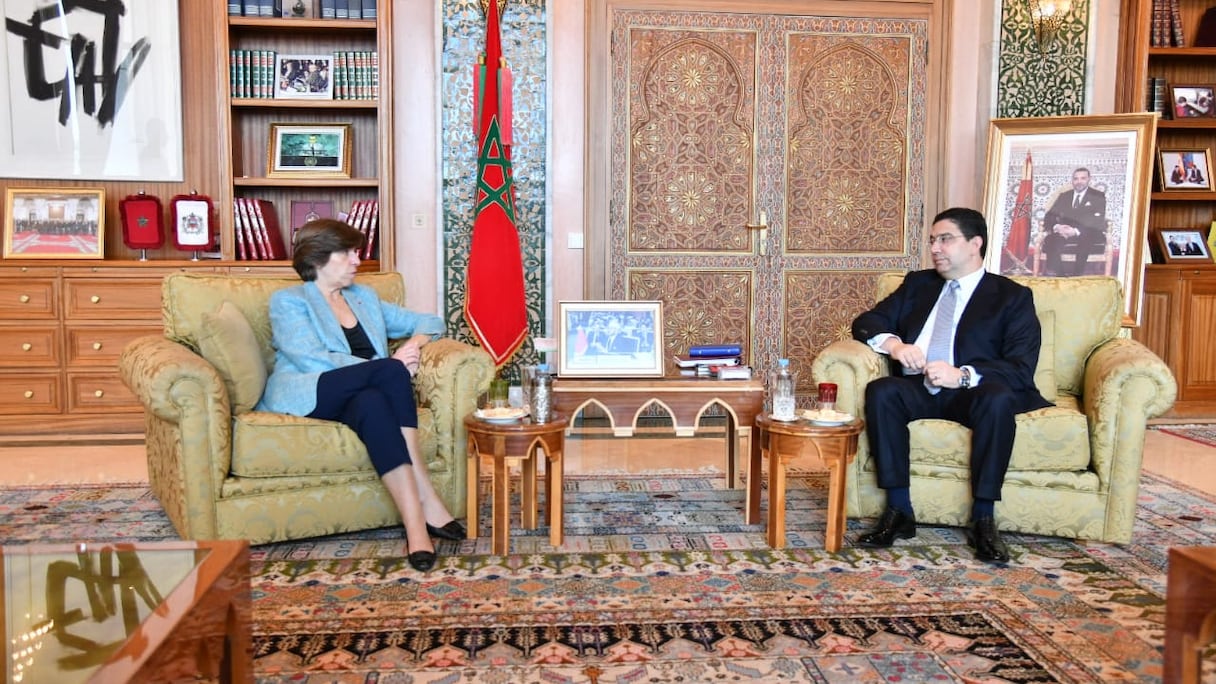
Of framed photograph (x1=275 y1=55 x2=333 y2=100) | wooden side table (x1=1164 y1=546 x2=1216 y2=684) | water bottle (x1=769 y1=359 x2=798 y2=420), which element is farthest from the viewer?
framed photograph (x1=275 y1=55 x2=333 y2=100)

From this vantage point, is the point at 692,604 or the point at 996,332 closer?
the point at 692,604

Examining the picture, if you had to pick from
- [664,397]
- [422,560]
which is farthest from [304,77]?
[422,560]

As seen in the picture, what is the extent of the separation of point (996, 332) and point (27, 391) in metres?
4.72

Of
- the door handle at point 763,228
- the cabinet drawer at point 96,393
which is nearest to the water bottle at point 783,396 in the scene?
the door handle at point 763,228

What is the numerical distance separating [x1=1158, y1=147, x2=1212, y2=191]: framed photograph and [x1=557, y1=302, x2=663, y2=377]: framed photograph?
4146 millimetres

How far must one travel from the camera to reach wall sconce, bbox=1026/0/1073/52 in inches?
225

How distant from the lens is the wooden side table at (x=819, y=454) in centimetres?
320

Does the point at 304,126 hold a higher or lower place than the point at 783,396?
higher

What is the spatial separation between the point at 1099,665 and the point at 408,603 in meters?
1.76

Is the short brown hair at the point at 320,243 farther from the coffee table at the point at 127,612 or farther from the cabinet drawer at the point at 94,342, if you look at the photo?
the cabinet drawer at the point at 94,342

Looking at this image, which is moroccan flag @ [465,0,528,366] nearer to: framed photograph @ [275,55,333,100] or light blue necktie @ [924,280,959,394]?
framed photograph @ [275,55,333,100]

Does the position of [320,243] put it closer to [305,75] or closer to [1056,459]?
[305,75]

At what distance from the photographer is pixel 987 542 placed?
10.4ft

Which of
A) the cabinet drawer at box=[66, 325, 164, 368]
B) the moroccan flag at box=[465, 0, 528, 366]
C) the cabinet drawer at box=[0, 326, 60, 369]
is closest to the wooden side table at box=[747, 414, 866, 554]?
the moroccan flag at box=[465, 0, 528, 366]
